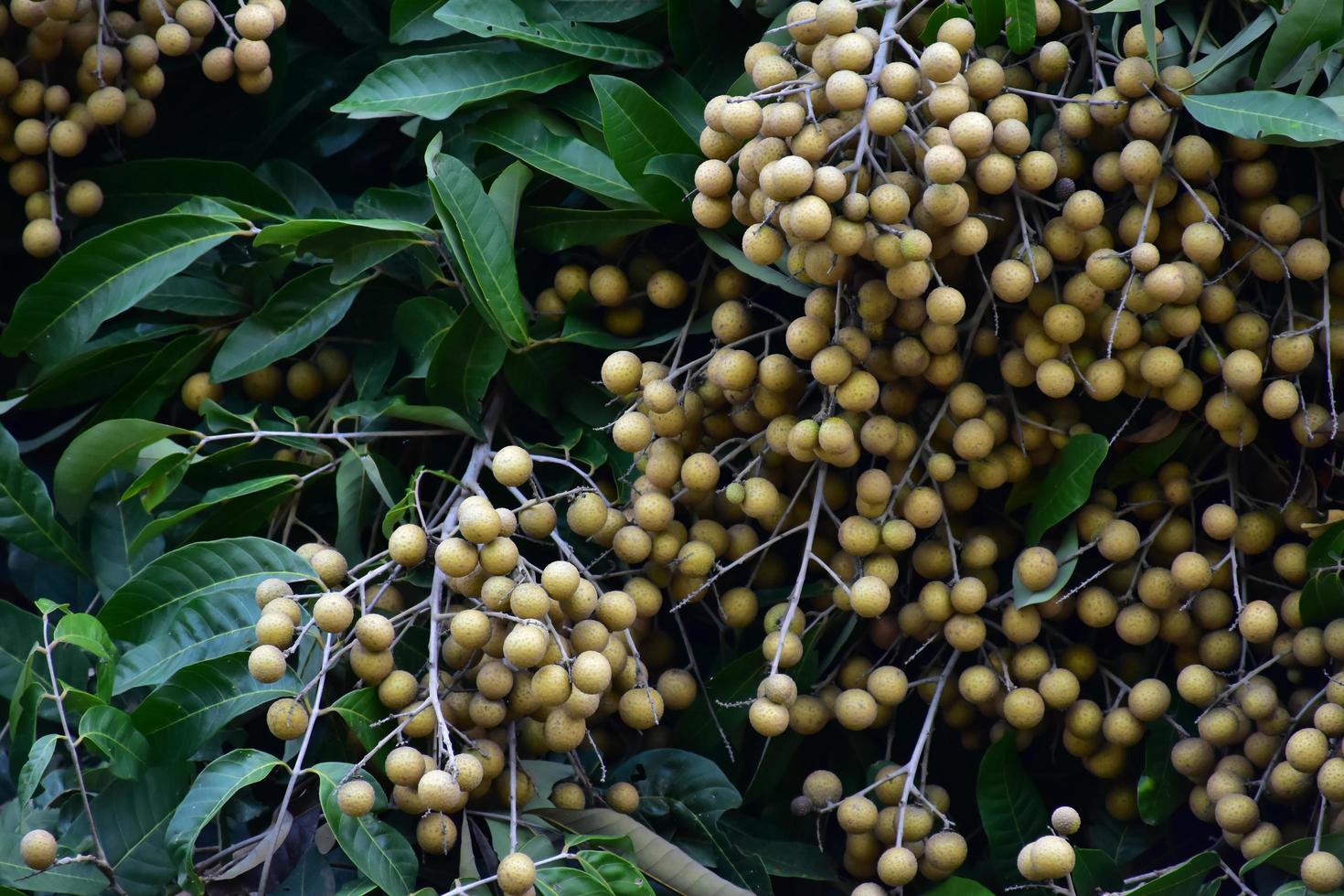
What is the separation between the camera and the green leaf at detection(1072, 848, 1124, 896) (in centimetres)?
120

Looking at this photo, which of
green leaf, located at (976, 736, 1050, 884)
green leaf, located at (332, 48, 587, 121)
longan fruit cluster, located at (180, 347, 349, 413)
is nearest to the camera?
green leaf, located at (976, 736, 1050, 884)

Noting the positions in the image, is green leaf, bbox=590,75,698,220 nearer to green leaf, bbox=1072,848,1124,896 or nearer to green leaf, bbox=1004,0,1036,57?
green leaf, bbox=1004,0,1036,57

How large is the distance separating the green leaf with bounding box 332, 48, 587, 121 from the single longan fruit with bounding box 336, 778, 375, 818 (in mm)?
631

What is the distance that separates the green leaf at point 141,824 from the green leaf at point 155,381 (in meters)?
0.40

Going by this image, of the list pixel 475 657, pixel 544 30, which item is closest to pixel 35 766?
pixel 475 657

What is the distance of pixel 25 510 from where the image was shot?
1424mm

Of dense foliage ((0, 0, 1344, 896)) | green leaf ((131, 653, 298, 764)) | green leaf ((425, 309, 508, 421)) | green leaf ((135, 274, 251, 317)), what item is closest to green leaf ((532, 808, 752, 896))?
dense foliage ((0, 0, 1344, 896))

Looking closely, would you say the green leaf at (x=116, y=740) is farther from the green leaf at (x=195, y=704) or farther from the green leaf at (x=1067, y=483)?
the green leaf at (x=1067, y=483)

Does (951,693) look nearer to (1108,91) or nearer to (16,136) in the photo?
(1108,91)

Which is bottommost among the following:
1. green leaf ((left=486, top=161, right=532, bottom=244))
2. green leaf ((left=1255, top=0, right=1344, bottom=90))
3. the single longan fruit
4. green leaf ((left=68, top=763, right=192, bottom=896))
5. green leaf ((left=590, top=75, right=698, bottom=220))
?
green leaf ((left=68, top=763, right=192, bottom=896))

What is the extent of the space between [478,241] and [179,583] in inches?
16.4

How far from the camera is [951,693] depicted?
1309 millimetres

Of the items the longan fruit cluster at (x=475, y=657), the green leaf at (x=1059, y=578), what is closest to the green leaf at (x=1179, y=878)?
the green leaf at (x=1059, y=578)

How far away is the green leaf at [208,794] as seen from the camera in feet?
3.78
